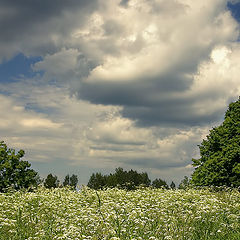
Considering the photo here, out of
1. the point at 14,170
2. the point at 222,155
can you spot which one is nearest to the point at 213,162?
the point at 222,155

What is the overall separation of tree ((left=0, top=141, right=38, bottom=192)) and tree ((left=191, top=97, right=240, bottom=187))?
726 inches

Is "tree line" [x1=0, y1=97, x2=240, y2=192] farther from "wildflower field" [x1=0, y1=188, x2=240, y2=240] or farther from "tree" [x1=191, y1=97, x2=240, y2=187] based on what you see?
"wildflower field" [x1=0, y1=188, x2=240, y2=240]

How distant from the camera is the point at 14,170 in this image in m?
35.6

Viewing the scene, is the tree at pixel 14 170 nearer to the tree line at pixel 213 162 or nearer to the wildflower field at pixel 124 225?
the tree line at pixel 213 162

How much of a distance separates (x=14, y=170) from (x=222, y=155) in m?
22.5

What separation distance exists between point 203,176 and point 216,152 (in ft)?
9.95

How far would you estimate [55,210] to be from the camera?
14.9 metres

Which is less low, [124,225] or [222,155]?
[222,155]

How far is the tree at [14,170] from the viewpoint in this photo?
35.1m

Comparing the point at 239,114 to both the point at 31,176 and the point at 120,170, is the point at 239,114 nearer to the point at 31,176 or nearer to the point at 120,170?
the point at 31,176

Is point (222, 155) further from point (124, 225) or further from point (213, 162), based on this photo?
point (124, 225)

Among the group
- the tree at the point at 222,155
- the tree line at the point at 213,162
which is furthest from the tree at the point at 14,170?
the tree at the point at 222,155

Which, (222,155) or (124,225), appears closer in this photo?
(124,225)

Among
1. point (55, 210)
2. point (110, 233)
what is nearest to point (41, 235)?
point (110, 233)
